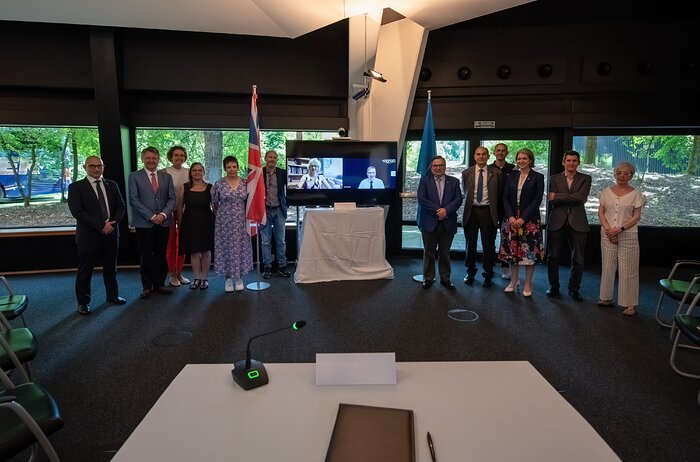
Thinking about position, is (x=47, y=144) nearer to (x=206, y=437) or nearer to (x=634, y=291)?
(x=206, y=437)

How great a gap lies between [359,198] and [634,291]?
124 inches

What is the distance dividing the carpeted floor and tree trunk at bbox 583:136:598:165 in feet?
6.14

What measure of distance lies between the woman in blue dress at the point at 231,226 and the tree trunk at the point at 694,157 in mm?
6082

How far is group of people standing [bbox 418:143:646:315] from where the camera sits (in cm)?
414

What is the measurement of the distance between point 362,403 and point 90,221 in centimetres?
382

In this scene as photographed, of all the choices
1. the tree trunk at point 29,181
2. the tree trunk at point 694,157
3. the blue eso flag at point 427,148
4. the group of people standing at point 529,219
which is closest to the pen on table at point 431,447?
the group of people standing at point 529,219

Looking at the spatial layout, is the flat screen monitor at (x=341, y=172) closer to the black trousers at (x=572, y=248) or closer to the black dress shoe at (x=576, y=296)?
the black trousers at (x=572, y=248)

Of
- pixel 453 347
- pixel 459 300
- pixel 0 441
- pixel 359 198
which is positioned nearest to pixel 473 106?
pixel 359 198

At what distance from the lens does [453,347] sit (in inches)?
133

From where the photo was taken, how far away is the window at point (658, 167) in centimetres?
602

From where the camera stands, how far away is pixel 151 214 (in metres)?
4.53

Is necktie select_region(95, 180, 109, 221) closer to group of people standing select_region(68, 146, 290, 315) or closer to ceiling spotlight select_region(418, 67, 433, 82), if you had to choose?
group of people standing select_region(68, 146, 290, 315)

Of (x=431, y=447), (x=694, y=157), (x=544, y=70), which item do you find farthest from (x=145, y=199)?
(x=694, y=157)

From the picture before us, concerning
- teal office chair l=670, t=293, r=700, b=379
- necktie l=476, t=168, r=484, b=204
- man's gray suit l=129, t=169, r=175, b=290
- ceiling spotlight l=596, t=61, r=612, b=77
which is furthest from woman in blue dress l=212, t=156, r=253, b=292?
ceiling spotlight l=596, t=61, r=612, b=77
